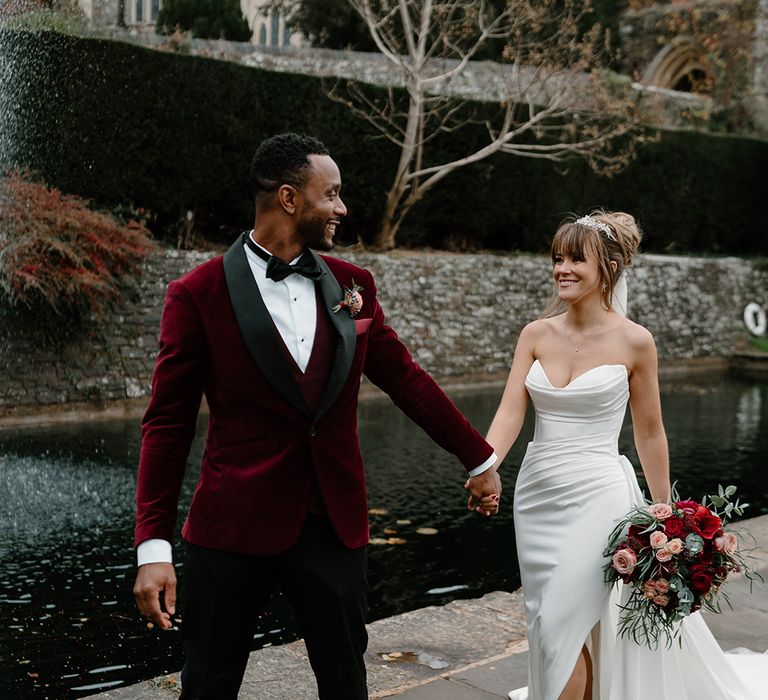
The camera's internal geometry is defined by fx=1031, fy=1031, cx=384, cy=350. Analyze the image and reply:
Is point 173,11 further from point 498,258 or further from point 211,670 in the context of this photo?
point 211,670

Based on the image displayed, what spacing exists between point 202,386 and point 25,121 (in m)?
10.6

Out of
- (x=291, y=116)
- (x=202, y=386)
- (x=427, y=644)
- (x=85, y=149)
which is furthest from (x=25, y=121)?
(x=202, y=386)

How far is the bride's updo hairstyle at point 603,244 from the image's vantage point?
362 centimetres

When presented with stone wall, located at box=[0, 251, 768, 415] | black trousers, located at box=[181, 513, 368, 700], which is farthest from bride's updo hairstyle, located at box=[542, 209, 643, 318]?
stone wall, located at box=[0, 251, 768, 415]

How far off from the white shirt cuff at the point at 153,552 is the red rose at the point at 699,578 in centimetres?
160

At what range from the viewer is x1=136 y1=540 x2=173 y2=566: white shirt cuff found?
8.27 feet

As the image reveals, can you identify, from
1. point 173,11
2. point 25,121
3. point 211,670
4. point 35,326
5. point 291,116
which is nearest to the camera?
point 211,670

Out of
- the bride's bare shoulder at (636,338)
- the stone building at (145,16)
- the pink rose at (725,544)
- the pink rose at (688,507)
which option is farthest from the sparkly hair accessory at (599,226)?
the stone building at (145,16)

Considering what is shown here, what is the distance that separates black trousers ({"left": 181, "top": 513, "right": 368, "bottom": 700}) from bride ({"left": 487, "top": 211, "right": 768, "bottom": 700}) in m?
0.96

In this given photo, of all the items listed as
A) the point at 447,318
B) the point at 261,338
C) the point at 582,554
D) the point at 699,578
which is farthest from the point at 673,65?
the point at 261,338

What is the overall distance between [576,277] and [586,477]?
0.69 m

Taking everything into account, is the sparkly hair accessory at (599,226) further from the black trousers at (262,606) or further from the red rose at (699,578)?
the black trousers at (262,606)

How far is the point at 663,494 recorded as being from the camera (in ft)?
11.9

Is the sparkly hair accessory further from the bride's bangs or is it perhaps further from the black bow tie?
the black bow tie
